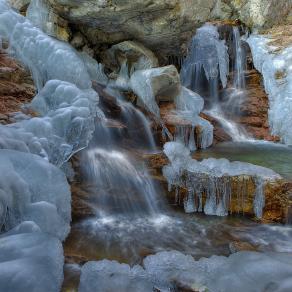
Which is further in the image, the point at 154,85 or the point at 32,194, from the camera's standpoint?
the point at 154,85

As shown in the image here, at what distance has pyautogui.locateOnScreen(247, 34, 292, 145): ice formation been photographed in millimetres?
8609

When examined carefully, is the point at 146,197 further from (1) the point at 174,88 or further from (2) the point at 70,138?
(1) the point at 174,88

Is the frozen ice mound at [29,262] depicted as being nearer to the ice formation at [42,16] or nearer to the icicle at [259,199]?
the icicle at [259,199]

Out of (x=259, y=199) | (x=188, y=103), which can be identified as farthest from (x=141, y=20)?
(x=259, y=199)

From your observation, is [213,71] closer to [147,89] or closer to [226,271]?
[147,89]

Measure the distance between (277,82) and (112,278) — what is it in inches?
303

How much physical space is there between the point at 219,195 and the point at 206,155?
1.70 metres

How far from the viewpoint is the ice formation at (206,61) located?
1056cm

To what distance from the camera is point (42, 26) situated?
827 cm

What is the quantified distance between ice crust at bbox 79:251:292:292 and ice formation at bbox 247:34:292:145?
5.80m

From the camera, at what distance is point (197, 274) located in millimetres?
3188

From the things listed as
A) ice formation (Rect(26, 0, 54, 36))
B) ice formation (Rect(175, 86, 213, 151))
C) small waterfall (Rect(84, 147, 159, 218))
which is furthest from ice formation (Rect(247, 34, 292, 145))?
ice formation (Rect(26, 0, 54, 36))

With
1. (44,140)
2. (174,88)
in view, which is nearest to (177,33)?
(174,88)

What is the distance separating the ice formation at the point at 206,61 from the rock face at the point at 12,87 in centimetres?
564
